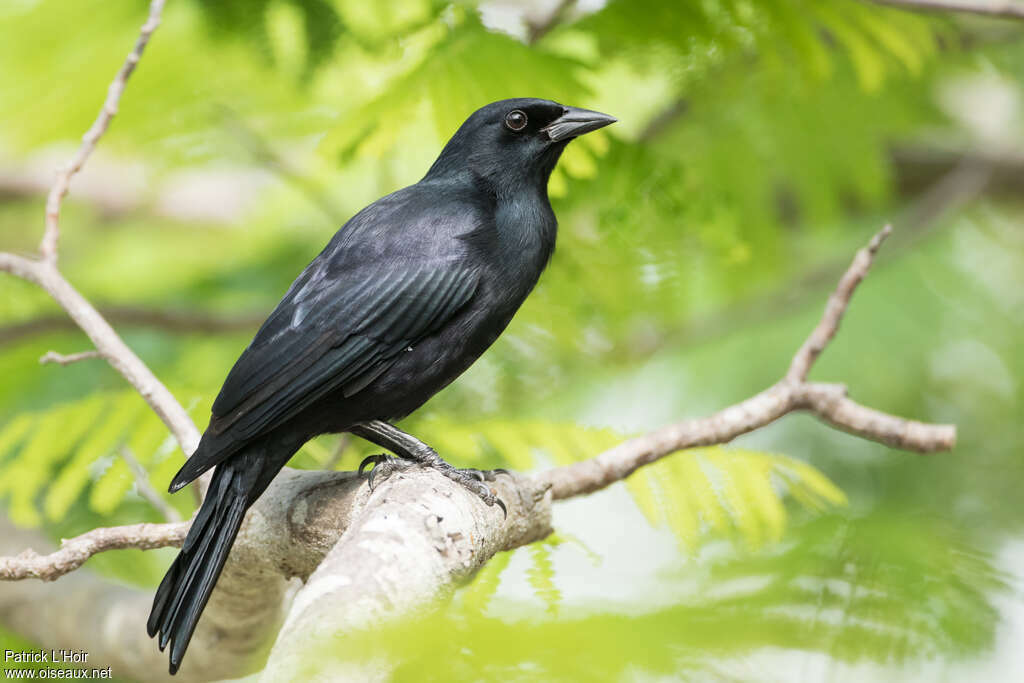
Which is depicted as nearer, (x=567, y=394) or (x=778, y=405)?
(x=778, y=405)

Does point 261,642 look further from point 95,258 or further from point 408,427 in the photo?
point 95,258

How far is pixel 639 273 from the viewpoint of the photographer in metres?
4.45

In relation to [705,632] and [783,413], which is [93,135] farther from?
[705,632]

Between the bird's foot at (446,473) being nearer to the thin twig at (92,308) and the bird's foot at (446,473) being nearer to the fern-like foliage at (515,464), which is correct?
the fern-like foliage at (515,464)

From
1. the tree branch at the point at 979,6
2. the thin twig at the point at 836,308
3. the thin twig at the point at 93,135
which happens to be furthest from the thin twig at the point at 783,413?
the thin twig at the point at 93,135

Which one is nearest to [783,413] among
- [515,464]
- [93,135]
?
[515,464]

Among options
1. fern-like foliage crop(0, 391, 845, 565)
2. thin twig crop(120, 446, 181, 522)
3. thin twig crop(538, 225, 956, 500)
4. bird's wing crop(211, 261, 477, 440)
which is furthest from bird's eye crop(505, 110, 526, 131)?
thin twig crop(120, 446, 181, 522)

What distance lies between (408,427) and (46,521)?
187 cm

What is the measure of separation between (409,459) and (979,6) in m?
2.65

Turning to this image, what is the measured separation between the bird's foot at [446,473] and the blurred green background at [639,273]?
0.81ft

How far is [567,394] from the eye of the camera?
556 centimetres

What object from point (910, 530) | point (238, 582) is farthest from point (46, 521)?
point (910, 530)

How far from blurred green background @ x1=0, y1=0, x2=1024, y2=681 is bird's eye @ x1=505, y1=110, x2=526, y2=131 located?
0.29 meters

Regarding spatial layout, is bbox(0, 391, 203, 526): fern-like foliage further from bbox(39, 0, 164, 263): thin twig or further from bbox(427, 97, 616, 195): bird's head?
bbox(427, 97, 616, 195): bird's head
